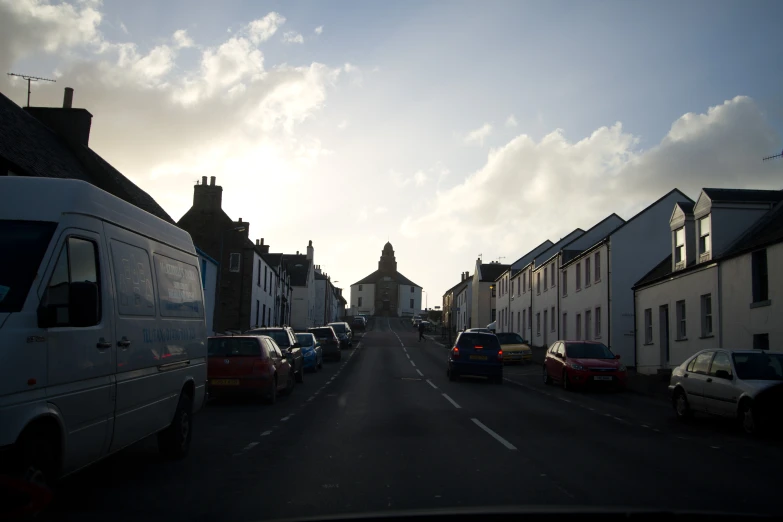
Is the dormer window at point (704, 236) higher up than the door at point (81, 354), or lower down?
higher up

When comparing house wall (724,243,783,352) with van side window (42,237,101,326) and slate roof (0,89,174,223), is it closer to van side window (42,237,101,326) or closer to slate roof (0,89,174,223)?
van side window (42,237,101,326)

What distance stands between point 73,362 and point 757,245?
63.8 feet

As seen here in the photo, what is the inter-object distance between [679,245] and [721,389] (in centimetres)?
1471

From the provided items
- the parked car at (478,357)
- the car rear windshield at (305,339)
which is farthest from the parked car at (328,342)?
the parked car at (478,357)

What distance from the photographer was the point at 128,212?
23.5 ft

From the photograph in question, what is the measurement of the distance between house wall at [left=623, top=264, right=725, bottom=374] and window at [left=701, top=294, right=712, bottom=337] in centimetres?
11

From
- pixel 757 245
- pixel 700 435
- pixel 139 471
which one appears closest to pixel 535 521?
pixel 139 471

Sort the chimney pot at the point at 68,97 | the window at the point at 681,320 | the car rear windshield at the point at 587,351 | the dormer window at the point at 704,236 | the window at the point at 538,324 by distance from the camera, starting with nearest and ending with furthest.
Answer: the car rear windshield at the point at 587,351
the dormer window at the point at 704,236
the window at the point at 681,320
the chimney pot at the point at 68,97
the window at the point at 538,324

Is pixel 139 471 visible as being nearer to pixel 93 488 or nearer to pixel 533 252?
pixel 93 488

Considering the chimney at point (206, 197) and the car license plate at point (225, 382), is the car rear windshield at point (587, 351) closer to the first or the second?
the car license plate at point (225, 382)

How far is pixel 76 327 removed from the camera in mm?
5641

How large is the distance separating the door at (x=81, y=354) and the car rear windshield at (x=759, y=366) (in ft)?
36.8

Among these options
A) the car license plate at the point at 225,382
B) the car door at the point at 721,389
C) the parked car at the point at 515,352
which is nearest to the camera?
the car door at the point at 721,389

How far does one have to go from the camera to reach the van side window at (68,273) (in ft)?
17.6
